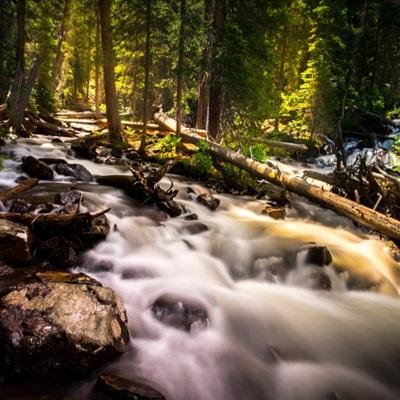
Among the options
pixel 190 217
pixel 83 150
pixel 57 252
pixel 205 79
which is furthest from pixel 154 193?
pixel 205 79

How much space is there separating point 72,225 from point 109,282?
1.14m

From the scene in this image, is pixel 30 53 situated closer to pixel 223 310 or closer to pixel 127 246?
pixel 127 246

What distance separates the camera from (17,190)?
775 centimetres

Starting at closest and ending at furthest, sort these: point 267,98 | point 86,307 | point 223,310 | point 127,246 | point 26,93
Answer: point 86,307
point 223,310
point 127,246
point 26,93
point 267,98

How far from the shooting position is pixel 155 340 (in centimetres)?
488

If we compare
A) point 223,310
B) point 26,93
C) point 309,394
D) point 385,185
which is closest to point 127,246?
point 223,310

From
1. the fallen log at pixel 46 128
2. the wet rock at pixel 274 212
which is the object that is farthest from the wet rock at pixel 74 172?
the fallen log at pixel 46 128

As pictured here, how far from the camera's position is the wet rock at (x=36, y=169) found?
10.1 meters

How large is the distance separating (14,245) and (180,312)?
2553 mm

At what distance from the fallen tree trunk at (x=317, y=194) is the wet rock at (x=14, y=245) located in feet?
24.3

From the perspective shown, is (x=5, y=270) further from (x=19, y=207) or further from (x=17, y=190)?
(x=17, y=190)

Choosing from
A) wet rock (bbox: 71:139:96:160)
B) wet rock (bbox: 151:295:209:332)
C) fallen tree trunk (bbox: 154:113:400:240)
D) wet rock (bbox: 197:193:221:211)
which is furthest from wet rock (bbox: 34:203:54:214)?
wet rock (bbox: 71:139:96:160)

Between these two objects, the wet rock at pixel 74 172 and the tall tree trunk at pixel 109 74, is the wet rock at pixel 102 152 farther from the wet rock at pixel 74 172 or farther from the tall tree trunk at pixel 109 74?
the wet rock at pixel 74 172

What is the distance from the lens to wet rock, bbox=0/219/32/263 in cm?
519
